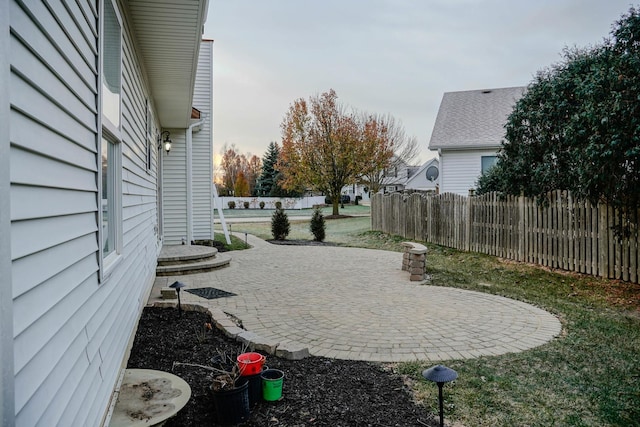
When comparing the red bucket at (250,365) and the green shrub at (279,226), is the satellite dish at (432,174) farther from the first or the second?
the red bucket at (250,365)

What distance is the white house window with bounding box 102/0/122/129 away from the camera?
3323 mm

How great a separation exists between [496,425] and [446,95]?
2183cm

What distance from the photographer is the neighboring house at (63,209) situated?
1.29 metres

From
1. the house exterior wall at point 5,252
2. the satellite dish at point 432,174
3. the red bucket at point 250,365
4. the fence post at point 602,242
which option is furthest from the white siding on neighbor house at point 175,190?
the satellite dish at point 432,174

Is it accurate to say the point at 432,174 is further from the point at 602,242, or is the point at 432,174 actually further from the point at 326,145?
the point at 602,242

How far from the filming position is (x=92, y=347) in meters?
2.39

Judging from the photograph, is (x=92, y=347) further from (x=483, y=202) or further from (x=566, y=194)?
(x=483, y=202)

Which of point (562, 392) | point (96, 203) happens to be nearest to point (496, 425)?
point (562, 392)

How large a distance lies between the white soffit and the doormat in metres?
3.47

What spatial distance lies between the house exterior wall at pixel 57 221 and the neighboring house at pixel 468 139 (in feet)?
57.5

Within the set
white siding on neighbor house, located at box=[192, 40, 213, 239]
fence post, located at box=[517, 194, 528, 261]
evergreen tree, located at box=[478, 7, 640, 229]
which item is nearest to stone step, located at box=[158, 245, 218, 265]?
white siding on neighbor house, located at box=[192, 40, 213, 239]

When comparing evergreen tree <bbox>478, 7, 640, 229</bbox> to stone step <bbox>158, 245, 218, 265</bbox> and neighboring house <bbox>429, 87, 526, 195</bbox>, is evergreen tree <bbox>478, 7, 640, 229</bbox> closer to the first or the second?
stone step <bbox>158, 245, 218, 265</bbox>

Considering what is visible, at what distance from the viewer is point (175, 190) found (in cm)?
1239

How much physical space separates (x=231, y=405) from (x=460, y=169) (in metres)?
18.2
